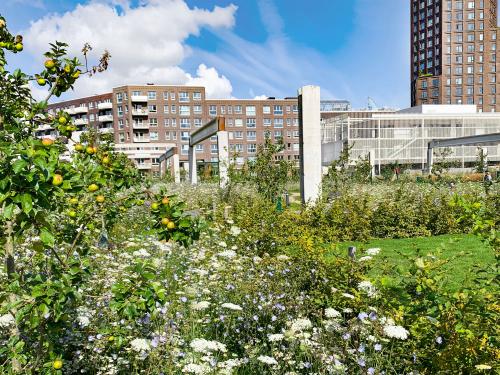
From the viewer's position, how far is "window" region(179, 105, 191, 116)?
74.0 m

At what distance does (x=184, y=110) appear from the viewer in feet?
243

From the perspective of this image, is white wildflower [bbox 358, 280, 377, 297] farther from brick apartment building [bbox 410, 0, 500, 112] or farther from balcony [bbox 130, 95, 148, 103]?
brick apartment building [bbox 410, 0, 500, 112]

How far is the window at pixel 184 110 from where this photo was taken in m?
74.0

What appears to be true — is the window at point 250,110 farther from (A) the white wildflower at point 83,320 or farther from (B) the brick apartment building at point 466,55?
(A) the white wildflower at point 83,320

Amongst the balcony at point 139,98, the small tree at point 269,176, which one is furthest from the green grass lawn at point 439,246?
the balcony at point 139,98

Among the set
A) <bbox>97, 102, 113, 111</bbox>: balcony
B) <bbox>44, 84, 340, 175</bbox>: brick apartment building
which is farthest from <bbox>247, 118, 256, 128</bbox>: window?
<bbox>97, 102, 113, 111</bbox>: balcony

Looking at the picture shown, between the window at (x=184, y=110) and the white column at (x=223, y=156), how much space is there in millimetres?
62088

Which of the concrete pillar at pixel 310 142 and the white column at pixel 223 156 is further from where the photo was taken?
the white column at pixel 223 156

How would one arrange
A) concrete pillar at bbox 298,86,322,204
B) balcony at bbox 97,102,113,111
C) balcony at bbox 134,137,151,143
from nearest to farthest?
concrete pillar at bbox 298,86,322,204 < balcony at bbox 134,137,151,143 < balcony at bbox 97,102,113,111

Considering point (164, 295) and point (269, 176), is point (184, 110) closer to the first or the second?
point (269, 176)

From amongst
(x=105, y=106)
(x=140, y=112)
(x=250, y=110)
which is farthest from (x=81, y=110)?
(x=250, y=110)

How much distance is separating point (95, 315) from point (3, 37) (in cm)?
231

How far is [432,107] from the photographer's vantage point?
236 feet

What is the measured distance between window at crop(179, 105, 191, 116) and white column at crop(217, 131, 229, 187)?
62.1m
